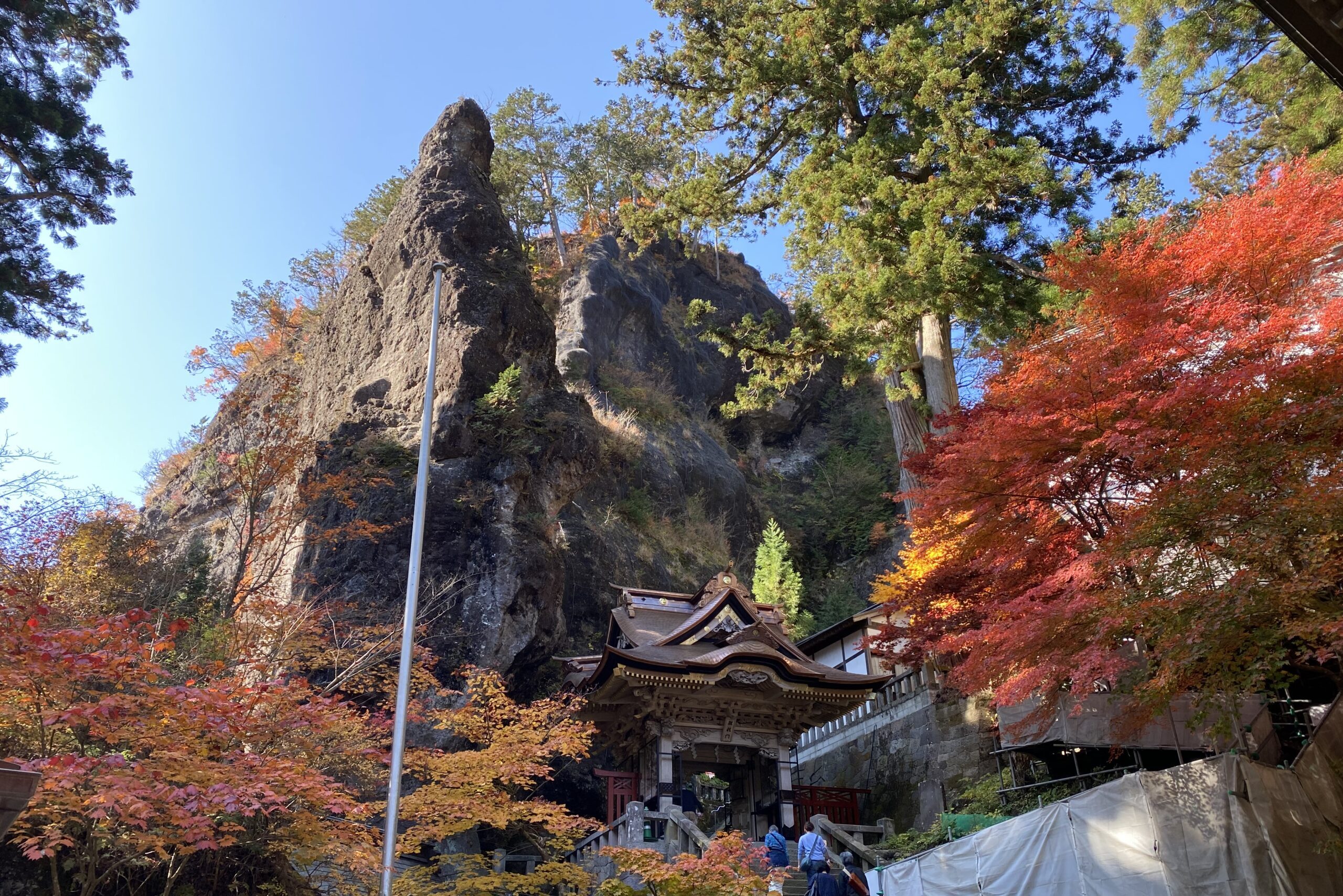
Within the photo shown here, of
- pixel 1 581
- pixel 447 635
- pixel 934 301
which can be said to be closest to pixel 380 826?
pixel 447 635

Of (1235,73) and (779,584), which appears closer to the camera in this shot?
(1235,73)

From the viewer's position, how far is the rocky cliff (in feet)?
72.4

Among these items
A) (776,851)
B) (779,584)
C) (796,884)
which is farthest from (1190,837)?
(779,584)

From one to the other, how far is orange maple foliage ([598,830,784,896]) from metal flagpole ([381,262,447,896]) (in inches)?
97.5

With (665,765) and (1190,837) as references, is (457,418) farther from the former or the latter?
(1190,837)

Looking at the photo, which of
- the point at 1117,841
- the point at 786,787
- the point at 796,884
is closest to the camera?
the point at 1117,841

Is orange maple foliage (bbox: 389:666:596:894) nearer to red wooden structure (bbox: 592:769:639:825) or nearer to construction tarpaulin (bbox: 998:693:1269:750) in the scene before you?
red wooden structure (bbox: 592:769:639:825)

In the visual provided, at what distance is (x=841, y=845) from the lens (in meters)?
15.2

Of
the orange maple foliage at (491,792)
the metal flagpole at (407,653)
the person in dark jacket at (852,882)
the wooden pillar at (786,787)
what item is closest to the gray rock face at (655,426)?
the wooden pillar at (786,787)

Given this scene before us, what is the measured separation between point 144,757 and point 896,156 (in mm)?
15785

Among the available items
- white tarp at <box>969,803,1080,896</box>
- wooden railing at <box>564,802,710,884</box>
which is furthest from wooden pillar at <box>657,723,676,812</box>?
white tarp at <box>969,803,1080,896</box>

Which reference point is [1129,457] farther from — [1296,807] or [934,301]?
[934,301]

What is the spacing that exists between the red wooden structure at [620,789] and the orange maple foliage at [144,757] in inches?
283

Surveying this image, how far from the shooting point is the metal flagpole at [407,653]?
1034 centimetres
